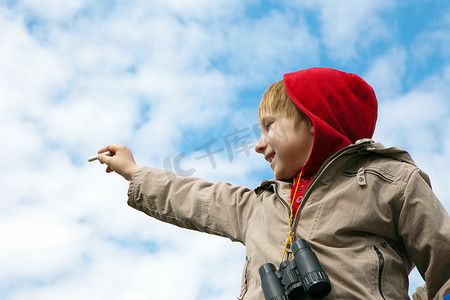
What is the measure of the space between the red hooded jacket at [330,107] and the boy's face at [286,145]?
71 millimetres

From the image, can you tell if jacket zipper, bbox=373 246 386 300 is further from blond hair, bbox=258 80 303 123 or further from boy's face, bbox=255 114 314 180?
blond hair, bbox=258 80 303 123

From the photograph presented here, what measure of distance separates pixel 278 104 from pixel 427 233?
42.4 inches

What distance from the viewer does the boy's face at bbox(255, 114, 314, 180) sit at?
3.02 m

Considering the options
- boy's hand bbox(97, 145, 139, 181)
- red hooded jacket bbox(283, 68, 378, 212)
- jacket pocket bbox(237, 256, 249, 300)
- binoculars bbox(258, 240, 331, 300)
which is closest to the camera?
binoculars bbox(258, 240, 331, 300)

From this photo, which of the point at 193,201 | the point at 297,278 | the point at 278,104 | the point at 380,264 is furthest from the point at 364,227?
the point at 193,201

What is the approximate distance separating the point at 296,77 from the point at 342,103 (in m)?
0.33

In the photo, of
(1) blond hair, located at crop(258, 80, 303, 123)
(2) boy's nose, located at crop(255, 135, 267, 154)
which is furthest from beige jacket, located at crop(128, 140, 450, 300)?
(1) blond hair, located at crop(258, 80, 303, 123)

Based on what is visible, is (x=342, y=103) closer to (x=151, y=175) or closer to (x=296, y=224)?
(x=296, y=224)

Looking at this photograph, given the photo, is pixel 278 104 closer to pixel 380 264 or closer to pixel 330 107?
pixel 330 107

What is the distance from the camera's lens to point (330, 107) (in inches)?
121

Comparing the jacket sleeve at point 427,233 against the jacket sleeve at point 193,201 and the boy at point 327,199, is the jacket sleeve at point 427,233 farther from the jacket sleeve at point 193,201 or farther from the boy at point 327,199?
the jacket sleeve at point 193,201

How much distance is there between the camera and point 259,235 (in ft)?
9.36

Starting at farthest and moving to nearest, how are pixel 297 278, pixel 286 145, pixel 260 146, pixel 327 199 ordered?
pixel 260 146 → pixel 286 145 → pixel 327 199 → pixel 297 278

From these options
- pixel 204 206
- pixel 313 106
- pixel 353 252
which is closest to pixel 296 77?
pixel 313 106
